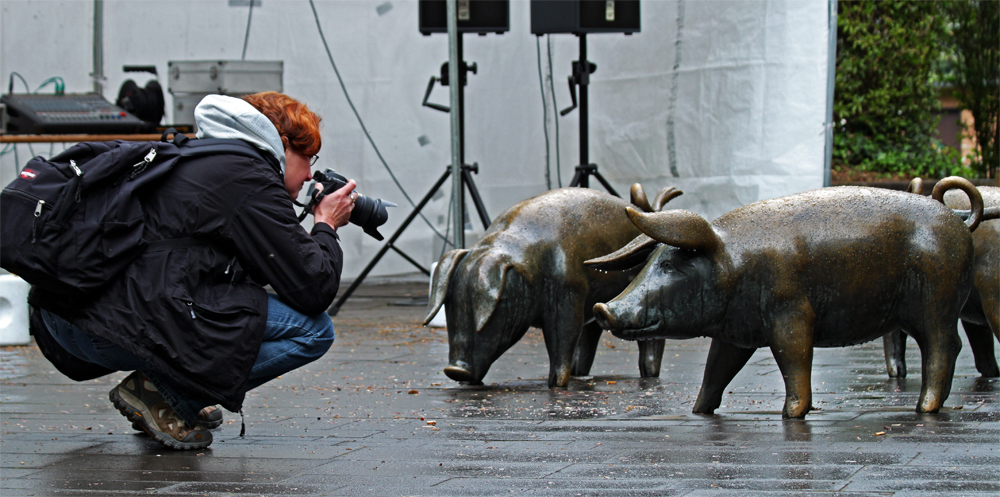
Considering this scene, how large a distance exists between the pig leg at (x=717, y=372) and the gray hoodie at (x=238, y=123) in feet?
5.57

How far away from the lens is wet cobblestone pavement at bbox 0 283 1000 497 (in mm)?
2840

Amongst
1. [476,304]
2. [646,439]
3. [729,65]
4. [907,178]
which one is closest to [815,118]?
[729,65]

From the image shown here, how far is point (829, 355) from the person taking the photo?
19.5 feet

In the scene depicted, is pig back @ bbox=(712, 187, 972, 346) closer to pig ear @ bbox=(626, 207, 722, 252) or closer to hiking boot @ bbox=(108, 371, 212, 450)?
pig ear @ bbox=(626, 207, 722, 252)

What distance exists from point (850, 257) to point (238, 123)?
6.64 feet

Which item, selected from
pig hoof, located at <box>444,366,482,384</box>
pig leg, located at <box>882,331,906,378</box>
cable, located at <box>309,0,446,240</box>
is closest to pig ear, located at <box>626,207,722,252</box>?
pig hoof, located at <box>444,366,482,384</box>

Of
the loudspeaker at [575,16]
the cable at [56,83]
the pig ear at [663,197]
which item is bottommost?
the pig ear at [663,197]

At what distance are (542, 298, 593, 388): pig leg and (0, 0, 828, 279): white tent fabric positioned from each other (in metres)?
4.28

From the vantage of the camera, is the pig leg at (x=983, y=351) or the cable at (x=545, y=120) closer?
the pig leg at (x=983, y=351)

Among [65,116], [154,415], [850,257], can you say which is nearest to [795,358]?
[850,257]

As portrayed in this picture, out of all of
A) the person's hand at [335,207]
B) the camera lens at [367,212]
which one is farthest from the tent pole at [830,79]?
the person's hand at [335,207]

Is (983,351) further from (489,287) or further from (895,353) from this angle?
(489,287)

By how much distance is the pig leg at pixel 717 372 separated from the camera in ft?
13.3

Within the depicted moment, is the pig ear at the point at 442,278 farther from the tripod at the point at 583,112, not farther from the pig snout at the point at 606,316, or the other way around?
the tripod at the point at 583,112
